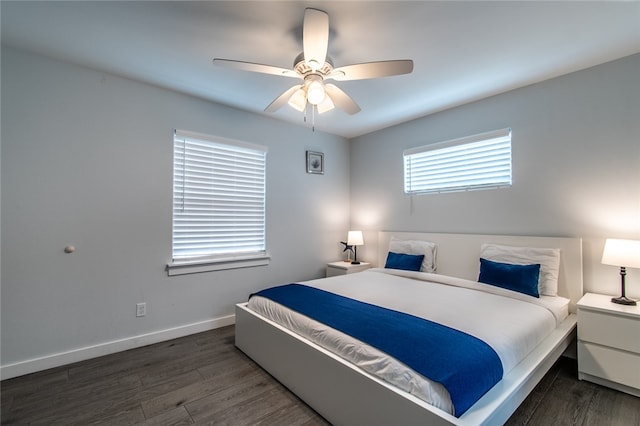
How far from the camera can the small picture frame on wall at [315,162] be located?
13.5ft

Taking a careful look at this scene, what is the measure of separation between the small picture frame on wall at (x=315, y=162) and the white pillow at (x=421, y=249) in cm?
152

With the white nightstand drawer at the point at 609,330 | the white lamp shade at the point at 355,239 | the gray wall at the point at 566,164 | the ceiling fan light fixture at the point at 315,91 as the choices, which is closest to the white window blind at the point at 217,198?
the white lamp shade at the point at 355,239

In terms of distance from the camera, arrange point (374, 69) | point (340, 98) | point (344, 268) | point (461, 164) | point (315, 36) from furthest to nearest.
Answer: point (344, 268) → point (461, 164) → point (340, 98) → point (374, 69) → point (315, 36)

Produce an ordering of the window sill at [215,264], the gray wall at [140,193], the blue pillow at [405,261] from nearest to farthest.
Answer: the gray wall at [140,193] < the window sill at [215,264] < the blue pillow at [405,261]

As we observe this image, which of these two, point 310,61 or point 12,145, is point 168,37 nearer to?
point 310,61

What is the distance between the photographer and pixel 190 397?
1.99m

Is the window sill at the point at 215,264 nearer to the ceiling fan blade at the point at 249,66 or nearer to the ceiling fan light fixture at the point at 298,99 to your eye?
the ceiling fan light fixture at the point at 298,99

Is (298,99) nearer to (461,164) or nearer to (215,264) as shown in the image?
(215,264)

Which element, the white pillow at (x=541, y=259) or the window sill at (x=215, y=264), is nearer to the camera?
the white pillow at (x=541, y=259)

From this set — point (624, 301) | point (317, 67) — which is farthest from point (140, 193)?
point (624, 301)

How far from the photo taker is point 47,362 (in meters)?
2.34

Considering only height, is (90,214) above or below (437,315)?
above

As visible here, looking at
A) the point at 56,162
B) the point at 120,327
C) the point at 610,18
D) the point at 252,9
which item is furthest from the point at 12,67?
the point at 610,18

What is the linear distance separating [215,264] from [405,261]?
86.8 inches
